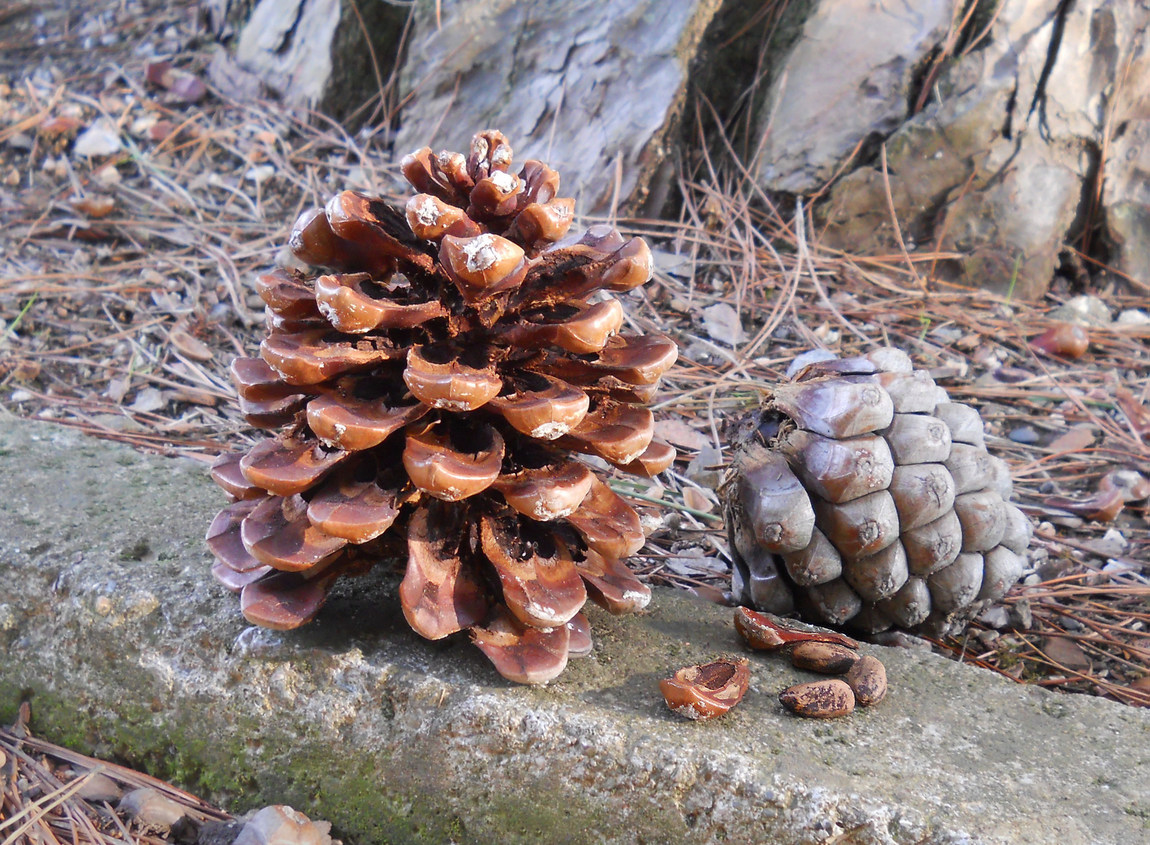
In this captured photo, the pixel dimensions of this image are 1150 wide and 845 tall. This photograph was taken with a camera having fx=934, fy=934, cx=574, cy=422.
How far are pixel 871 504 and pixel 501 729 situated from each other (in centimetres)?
63

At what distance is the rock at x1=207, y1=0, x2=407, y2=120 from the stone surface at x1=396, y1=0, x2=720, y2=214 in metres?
0.15

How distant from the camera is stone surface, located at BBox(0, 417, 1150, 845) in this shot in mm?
1066

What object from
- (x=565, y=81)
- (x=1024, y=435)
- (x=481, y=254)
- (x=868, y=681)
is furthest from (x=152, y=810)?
(x=565, y=81)

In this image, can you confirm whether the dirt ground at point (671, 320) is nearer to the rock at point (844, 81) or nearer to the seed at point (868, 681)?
the rock at point (844, 81)

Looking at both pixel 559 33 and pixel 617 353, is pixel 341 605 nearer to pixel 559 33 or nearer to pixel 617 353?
pixel 617 353

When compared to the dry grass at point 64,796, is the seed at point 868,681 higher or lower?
higher

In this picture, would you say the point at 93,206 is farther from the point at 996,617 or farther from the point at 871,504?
the point at 996,617

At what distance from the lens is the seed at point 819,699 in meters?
1.19

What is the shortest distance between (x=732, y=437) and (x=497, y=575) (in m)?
0.52

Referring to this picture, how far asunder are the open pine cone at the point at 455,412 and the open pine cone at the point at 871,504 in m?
0.24

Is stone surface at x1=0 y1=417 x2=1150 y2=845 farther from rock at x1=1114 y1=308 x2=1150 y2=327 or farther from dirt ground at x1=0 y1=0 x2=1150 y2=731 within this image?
rock at x1=1114 y1=308 x2=1150 y2=327

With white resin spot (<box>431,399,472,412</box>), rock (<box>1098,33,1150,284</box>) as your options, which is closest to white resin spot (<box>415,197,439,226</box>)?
white resin spot (<box>431,399,472,412</box>)

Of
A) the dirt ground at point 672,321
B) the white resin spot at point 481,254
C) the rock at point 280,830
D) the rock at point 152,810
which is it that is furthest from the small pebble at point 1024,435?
the rock at point 152,810

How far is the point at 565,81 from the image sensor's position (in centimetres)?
268
